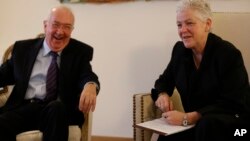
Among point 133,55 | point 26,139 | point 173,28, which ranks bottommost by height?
point 26,139

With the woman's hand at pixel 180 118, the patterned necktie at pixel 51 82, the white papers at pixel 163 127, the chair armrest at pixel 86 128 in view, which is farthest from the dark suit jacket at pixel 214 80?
the patterned necktie at pixel 51 82

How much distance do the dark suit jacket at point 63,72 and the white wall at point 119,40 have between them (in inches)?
26.6

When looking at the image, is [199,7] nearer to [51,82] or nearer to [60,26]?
[60,26]

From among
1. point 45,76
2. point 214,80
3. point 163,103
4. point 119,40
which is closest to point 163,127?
point 163,103

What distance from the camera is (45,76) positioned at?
2029 millimetres

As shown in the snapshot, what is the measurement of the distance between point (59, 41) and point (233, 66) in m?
0.98

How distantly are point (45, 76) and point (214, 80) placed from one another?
0.98m

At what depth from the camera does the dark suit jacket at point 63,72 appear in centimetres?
192

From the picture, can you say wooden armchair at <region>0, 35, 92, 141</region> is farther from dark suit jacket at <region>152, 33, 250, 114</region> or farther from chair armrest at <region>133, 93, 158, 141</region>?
dark suit jacket at <region>152, 33, 250, 114</region>

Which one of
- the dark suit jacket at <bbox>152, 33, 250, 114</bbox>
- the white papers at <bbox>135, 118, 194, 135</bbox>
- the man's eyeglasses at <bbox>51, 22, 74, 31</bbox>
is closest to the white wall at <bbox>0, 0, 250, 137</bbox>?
the dark suit jacket at <bbox>152, 33, 250, 114</bbox>

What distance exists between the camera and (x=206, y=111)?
1.64 metres

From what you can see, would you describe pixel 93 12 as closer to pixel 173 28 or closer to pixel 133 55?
pixel 133 55

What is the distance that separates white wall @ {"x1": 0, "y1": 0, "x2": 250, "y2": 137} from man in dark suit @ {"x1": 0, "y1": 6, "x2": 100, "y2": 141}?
68cm

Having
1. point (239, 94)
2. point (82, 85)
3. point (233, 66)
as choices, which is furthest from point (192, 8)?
point (82, 85)
